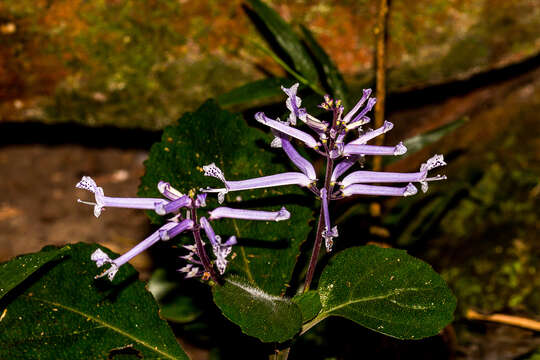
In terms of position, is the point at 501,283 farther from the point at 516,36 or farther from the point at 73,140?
the point at 73,140

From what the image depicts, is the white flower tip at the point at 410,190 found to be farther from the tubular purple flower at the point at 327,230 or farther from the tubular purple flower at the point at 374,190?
the tubular purple flower at the point at 327,230

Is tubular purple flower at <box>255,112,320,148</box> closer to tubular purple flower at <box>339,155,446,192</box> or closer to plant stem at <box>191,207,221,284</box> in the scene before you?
tubular purple flower at <box>339,155,446,192</box>

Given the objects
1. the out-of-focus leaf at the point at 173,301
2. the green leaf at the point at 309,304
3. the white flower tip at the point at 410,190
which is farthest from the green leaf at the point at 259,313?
the out-of-focus leaf at the point at 173,301

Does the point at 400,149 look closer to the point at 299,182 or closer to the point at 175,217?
the point at 299,182

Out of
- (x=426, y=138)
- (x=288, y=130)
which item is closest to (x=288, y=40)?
(x=426, y=138)

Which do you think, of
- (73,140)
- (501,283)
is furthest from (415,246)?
(73,140)

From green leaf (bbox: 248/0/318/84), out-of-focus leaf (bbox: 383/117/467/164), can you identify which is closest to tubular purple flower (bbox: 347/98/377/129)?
green leaf (bbox: 248/0/318/84)
